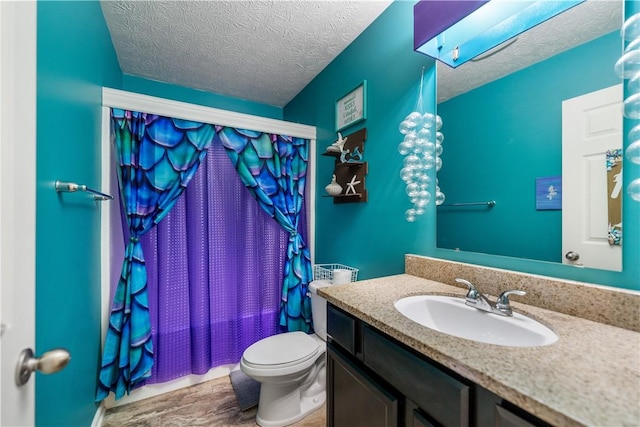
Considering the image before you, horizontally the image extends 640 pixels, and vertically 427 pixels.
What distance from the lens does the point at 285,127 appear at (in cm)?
208

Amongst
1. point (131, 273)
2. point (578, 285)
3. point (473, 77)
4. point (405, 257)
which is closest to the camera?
point (578, 285)

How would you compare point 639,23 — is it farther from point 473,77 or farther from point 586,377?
point 586,377

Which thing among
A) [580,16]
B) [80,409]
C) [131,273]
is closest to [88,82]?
[131,273]

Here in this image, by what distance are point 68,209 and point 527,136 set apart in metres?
1.80

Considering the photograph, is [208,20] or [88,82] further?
[208,20]

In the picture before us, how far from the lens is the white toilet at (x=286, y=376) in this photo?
140 centimetres

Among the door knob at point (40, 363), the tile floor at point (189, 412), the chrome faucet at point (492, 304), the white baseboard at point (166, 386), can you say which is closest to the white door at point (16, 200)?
the door knob at point (40, 363)

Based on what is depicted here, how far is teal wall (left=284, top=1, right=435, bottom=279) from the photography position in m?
1.39

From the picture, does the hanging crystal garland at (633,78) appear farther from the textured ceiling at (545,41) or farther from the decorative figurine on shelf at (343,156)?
the decorative figurine on shelf at (343,156)

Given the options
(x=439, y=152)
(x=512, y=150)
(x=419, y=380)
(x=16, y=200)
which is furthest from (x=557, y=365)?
(x=16, y=200)

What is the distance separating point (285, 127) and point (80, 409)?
2.02m

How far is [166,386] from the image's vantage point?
1776 mm

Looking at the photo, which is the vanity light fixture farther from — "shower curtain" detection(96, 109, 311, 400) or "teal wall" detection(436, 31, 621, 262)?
"shower curtain" detection(96, 109, 311, 400)

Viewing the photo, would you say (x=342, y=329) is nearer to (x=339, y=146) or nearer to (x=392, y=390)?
(x=392, y=390)
